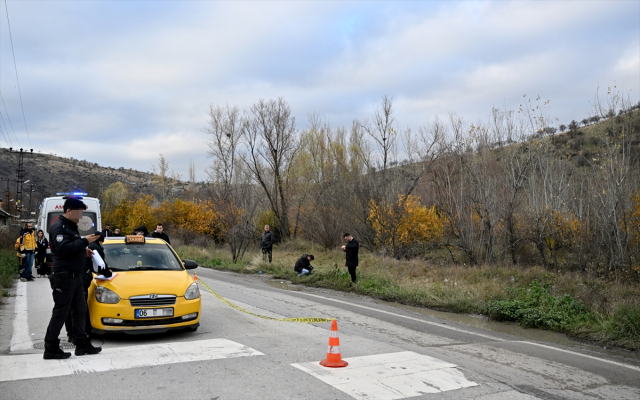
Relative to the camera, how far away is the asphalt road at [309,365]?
16.9 feet

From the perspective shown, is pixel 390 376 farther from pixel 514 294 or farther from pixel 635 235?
pixel 635 235

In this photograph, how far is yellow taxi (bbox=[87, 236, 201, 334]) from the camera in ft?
23.7

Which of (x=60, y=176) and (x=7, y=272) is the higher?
(x=60, y=176)

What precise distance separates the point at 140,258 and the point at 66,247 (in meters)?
2.62

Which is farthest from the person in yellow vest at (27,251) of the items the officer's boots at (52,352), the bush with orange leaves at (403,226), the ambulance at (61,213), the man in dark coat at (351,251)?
the bush with orange leaves at (403,226)

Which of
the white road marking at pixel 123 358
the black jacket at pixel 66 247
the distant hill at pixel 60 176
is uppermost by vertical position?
the distant hill at pixel 60 176

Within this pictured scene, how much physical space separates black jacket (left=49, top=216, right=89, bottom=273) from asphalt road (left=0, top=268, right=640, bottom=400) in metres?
1.19

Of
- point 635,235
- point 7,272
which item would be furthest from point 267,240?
point 635,235

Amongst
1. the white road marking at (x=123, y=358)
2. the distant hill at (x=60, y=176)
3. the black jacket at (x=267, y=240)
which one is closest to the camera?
the white road marking at (x=123, y=358)

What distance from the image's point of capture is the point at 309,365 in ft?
20.0

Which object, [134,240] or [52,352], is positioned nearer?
[52,352]

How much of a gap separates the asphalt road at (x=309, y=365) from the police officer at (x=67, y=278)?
0.22m

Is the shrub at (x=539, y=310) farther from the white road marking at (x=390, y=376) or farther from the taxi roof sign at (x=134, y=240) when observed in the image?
the taxi roof sign at (x=134, y=240)

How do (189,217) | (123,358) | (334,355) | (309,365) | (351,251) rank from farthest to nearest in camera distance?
(189,217)
(351,251)
(123,358)
(309,365)
(334,355)
